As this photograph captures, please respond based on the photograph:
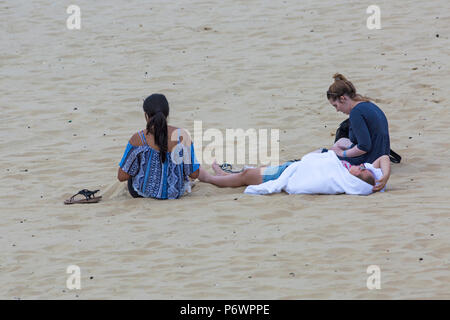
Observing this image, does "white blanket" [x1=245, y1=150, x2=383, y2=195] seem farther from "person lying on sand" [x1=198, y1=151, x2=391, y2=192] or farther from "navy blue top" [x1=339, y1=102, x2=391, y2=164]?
"navy blue top" [x1=339, y1=102, x2=391, y2=164]

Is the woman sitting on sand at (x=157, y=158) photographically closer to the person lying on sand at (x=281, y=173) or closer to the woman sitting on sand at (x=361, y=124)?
the person lying on sand at (x=281, y=173)

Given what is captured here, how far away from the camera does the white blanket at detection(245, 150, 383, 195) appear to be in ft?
27.1

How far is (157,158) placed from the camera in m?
8.46

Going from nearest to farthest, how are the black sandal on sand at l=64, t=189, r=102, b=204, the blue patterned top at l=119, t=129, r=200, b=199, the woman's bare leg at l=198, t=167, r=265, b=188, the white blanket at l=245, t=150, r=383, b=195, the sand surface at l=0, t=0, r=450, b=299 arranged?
the sand surface at l=0, t=0, r=450, b=299, the white blanket at l=245, t=150, r=383, b=195, the blue patterned top at l=119, t=129, r=200, b=199, the black sandal on sand at l=64, t=189, r=102, b=204, the woman's bare leg at l=198, t=167, r=265, b=188

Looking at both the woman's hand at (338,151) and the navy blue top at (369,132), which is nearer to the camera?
the navy blue top at (369,132)

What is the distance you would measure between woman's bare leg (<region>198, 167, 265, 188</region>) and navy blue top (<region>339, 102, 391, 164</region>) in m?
0.85

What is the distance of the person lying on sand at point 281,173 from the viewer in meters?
8.29

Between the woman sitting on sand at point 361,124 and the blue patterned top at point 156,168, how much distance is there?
4.83 ft

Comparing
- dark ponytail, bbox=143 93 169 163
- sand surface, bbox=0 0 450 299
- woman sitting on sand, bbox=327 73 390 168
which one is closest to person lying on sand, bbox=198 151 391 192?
sand surface, bbox=0 0 450 299

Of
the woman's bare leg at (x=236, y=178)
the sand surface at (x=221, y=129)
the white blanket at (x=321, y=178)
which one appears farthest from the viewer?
the woman's bare leg at (x=236, y=178)

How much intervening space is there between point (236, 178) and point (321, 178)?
926 millimetres

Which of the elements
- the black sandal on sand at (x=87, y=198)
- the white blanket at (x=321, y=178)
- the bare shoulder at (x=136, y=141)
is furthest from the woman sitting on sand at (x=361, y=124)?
the black sandal on sand at (x=87, y=198)

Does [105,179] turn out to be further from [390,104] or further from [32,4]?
[32,4]

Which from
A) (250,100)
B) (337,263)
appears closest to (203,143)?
(250,100)
